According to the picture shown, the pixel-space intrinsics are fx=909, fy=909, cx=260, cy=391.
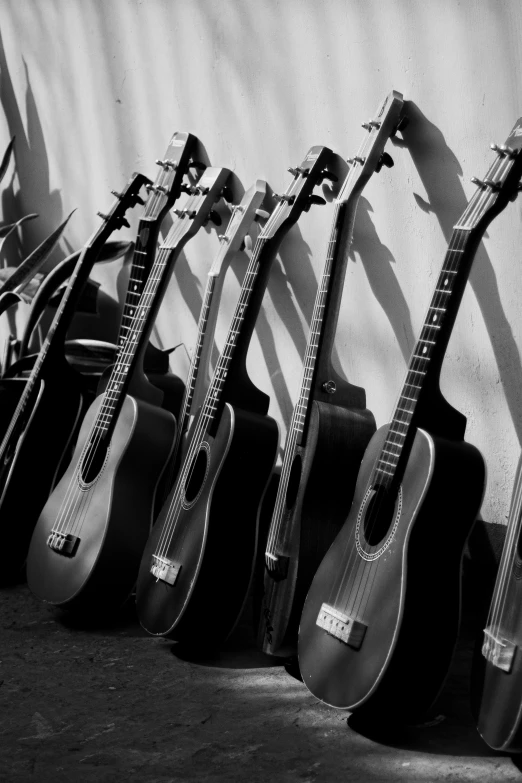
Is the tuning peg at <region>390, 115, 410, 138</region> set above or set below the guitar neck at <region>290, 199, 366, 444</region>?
above

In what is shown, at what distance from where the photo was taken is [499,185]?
1788mm

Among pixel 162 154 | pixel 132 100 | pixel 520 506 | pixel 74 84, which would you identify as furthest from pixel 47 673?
pixel 74 84

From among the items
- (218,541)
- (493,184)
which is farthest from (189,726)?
(493,184)

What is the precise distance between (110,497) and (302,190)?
0.91 metres

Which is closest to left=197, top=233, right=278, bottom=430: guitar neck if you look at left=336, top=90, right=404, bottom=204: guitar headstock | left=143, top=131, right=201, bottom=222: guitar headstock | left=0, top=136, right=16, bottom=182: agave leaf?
left=336, top=90, right=404, bottom=204: guitar headstock

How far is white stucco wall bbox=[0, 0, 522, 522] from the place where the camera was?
6.75 ft

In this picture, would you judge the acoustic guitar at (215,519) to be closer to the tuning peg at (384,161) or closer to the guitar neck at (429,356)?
the tuning peg at (384,161)

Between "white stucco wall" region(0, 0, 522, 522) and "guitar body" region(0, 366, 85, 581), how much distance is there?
1.65 ft

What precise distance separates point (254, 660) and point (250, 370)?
97cm

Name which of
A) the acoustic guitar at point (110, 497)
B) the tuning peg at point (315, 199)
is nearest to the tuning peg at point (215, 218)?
the acoustic guitar at point (110, 497)

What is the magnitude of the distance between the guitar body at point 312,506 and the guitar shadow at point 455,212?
327 millimetres

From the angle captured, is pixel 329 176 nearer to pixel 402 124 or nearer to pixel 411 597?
pixel 402 124

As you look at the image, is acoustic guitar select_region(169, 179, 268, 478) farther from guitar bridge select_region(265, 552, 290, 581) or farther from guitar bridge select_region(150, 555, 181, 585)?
guitar bridge select_region(265, 552, 290, 581)

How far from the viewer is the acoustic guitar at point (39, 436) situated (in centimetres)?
257
